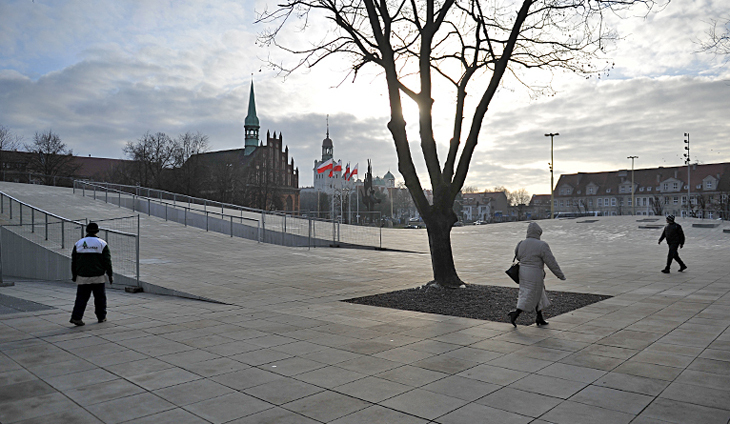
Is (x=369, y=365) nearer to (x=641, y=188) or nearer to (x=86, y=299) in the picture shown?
(x=86, y=299)

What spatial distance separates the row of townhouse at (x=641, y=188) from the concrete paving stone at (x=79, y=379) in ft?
261

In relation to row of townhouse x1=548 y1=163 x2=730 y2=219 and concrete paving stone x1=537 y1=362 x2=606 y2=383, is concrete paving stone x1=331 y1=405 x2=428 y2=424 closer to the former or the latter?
concrete paving stone x1=537 y1=362 x2=606 y2=383

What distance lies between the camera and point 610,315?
8.17 metres

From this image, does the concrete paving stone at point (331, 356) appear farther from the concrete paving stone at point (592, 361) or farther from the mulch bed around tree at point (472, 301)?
the mulch bed around tree at point (472, 301)

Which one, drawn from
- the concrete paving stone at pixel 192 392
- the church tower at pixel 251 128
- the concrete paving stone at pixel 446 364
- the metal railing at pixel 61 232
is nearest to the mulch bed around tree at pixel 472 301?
the concrete paving stone at pixel 446 364

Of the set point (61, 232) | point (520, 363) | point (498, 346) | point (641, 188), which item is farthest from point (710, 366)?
point (641, 188)

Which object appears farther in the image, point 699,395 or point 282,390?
point 282,390

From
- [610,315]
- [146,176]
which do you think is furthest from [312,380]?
[146,176]

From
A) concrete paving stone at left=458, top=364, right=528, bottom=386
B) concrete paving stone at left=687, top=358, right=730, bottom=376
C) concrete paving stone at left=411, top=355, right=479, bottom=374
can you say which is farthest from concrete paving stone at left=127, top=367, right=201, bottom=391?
concrete paving stone at left=687, top=358, right=730, bottom=376

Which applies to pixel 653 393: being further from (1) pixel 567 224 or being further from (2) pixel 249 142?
(2) pixel 249 142

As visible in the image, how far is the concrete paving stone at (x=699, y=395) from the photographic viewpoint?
4230 millimetres

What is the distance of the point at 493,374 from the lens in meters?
5.11

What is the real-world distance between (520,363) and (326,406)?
2.38 meters

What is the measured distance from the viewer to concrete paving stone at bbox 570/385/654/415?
4152 mm
